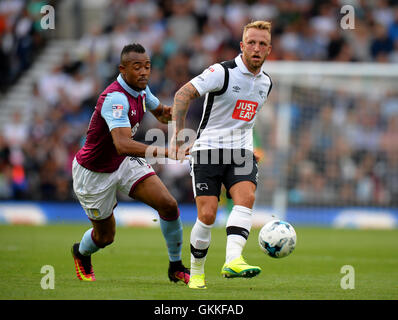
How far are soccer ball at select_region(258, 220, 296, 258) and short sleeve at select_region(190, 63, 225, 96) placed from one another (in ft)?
5.29

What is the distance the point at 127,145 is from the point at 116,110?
0.46 m

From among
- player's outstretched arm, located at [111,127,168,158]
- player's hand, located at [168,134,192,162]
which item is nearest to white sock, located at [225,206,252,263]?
player's hand, located at [168,134,192,162]

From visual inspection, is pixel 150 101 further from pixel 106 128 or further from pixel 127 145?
pixel 127 145

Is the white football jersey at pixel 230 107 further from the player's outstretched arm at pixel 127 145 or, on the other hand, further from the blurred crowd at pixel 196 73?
the blurred crowd at pixel 196 73

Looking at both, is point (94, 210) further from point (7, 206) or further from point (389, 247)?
point (7, 206)

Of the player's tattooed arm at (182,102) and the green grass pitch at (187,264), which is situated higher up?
the player's tattooed arm at (182,102)

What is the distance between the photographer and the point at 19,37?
23.0 meters

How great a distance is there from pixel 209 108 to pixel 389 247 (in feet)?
23.3

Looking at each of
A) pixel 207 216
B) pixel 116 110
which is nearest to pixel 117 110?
pixel 116 110

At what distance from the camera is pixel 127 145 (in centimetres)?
777

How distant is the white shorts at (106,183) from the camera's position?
8430 mm

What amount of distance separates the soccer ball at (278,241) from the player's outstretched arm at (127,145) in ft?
4.95

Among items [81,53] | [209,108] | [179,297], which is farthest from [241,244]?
[81,53]

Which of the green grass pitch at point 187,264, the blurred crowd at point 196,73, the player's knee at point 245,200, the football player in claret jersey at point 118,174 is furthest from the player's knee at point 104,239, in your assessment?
the blurred crowd at point 196,73
